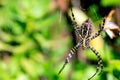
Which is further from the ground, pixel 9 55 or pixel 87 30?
pixel 87 30

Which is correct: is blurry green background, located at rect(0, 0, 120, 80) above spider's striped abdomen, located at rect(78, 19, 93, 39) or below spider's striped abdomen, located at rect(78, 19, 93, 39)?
below

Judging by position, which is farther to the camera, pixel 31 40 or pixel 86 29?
pixel 31 40

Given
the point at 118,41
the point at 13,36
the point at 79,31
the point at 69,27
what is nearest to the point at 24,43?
the point at 13,36

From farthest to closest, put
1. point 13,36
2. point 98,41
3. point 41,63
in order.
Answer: point 13,36 < point 41,63 < point 98,41

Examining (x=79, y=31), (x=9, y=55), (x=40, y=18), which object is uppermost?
(x=79, y=31)

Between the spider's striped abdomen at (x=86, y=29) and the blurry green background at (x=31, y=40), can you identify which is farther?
the blurry green background at (x=31, y=40)

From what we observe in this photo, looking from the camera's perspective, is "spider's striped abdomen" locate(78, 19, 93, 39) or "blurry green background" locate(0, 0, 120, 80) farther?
"blurry green background" locate(0, 0, 120, 80)

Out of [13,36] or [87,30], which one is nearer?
[87,30]

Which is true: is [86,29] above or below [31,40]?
above

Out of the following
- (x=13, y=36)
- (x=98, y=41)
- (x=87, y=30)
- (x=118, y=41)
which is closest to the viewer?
(x=87, y=30)

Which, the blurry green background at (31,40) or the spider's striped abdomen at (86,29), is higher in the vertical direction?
the spider's striped abdomen at (86,29)

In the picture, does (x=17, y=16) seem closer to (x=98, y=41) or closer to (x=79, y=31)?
(x=98, y=41)
